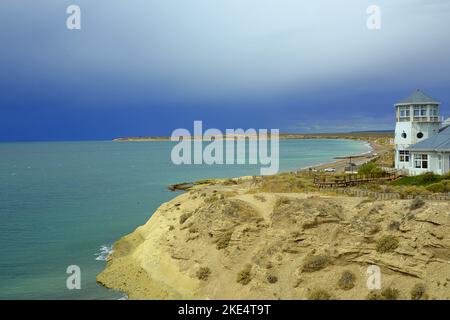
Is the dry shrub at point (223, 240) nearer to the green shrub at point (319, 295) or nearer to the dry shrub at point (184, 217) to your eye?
the dry shrub at point (184, 217)

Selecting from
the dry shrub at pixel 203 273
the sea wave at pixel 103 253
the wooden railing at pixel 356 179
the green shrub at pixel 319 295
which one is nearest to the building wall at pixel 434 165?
the wooden railing at pixel 356 179

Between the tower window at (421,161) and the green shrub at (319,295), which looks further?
the tower window at (421,161)

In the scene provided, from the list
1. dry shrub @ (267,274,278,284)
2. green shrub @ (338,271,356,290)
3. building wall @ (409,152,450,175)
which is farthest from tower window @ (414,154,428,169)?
dry shrub @ (267,274,278,284)

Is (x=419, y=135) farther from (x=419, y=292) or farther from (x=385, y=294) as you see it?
(x=385, y=294)

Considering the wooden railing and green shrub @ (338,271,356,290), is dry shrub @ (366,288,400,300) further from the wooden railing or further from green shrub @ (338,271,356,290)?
the wooden railing
